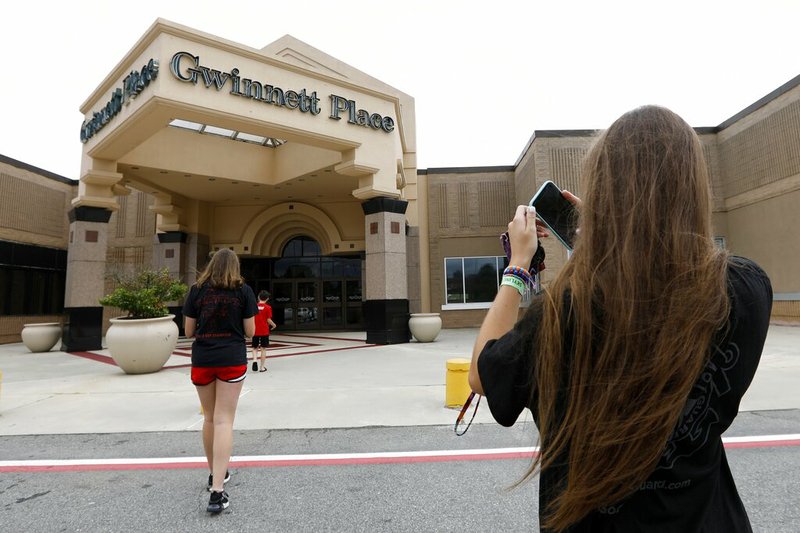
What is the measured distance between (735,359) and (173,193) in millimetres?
18931

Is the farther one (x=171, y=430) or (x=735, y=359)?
(x=171, y=430)

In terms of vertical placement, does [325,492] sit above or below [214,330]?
below

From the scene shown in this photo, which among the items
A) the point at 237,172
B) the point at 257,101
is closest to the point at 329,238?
the point at 237,172

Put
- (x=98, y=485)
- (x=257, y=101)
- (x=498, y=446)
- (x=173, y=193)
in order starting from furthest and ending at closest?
(x=173, y=193), (x=257, y=101), (x=498, y=446), (x=98, y=485)

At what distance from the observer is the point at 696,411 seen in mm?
958

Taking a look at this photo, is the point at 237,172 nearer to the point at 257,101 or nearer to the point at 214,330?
the point at 257,101

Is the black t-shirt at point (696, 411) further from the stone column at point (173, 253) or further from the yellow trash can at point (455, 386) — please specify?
the stone column at point (173, 253)

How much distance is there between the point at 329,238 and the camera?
18.8m

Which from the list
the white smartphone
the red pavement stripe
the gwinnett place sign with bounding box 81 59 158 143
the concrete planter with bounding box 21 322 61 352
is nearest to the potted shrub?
the red pavement stripe

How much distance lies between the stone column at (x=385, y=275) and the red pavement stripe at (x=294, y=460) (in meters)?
9.04

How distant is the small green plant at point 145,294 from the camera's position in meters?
8.33

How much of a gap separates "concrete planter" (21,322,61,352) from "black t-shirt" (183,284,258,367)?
1275cm

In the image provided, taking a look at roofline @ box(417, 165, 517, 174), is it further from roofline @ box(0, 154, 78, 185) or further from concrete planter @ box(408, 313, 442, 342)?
roofline @ box(0, 154, 78, 185)

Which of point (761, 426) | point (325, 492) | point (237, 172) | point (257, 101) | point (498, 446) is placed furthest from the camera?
point (237, 172)
